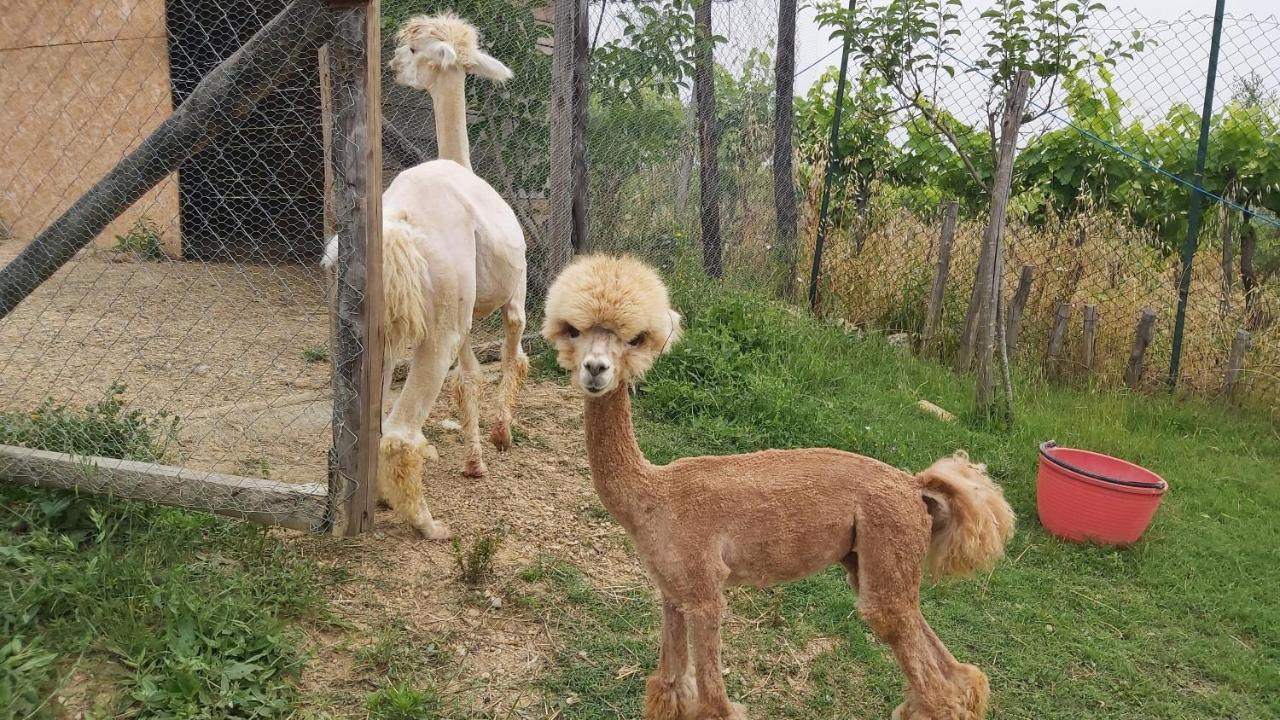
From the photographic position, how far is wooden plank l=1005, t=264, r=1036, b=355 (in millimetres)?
5609

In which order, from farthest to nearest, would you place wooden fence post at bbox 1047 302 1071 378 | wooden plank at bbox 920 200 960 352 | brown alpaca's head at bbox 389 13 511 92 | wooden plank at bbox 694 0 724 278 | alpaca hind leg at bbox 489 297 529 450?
wooden plank at bbox 694 0 724 278 → wooden plank at bbox 920 200 960 352 → wooden fence post at bbox 1047 302 1071 378 → alpaca hind leg at bbox 489 297 529 450 → brown alpaca's head at bbox 389 13 511 92

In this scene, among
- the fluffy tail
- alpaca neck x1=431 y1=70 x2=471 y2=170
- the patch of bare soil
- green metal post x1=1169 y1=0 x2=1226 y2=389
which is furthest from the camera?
green metal post x1=1169 y1=0 x2=1226 y2=389

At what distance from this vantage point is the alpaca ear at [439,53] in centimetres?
388

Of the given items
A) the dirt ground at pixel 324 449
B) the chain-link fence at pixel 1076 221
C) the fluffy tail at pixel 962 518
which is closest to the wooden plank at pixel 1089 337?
the chain-link fence at pixel 1076 221

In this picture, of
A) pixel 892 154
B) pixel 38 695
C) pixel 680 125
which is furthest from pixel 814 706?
pixel 892 154

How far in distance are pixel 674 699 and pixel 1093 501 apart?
2.37 metres

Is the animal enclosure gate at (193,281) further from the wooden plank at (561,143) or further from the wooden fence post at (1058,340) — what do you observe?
the wooden fence post at (1058,340)

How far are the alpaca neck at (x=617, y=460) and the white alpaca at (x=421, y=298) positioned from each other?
3.82ft

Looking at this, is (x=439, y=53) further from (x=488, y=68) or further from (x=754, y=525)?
(x=754, y=525)

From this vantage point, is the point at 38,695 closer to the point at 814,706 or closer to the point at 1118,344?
the point at 814,706

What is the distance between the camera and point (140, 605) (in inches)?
100

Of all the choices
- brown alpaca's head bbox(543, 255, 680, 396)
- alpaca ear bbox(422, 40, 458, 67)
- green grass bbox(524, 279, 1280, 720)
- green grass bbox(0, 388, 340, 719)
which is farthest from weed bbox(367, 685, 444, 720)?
alpaca ear bbox(422, 40, 458, 67)

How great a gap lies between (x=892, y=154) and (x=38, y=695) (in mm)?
6674

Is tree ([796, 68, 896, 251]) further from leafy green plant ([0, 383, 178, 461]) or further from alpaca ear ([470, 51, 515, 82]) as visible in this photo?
Result: leafy green plant ([0, 383, 178, 461])
